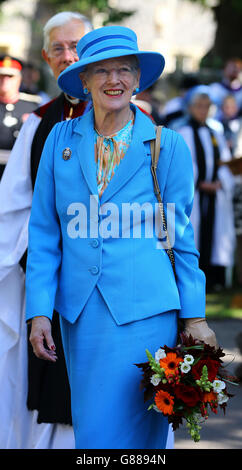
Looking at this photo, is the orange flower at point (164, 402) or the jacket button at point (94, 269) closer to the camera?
the orange flower at point (164, 402)

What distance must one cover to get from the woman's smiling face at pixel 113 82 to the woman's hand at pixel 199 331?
830 mm

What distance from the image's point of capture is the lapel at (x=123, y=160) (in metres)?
3.37

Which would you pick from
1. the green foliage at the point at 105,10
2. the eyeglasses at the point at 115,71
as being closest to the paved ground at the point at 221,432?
the eyeglasses at the point at 115,71

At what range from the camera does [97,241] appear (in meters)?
3.37

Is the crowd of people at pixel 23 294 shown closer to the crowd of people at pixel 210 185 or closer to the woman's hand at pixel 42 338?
the woman's hand at pixel 42 338

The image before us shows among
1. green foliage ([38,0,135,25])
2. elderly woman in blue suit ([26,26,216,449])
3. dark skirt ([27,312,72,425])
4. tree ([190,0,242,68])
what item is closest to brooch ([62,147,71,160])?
elderly woman in blue suit ([26,26,216,449])

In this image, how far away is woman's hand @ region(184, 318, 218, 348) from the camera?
3.37 meters

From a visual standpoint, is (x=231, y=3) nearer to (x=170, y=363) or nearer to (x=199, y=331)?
(x=199, y=331)

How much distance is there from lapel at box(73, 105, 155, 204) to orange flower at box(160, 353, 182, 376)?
2.00 ft

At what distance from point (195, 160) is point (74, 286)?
8030 mm

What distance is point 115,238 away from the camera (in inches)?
133

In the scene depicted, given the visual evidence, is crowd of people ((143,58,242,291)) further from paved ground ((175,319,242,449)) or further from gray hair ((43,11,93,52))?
gray hair ((43,11,93,52))

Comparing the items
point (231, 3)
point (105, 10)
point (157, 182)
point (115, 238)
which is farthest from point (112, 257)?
point (231, 3)

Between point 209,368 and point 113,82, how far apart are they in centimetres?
109
